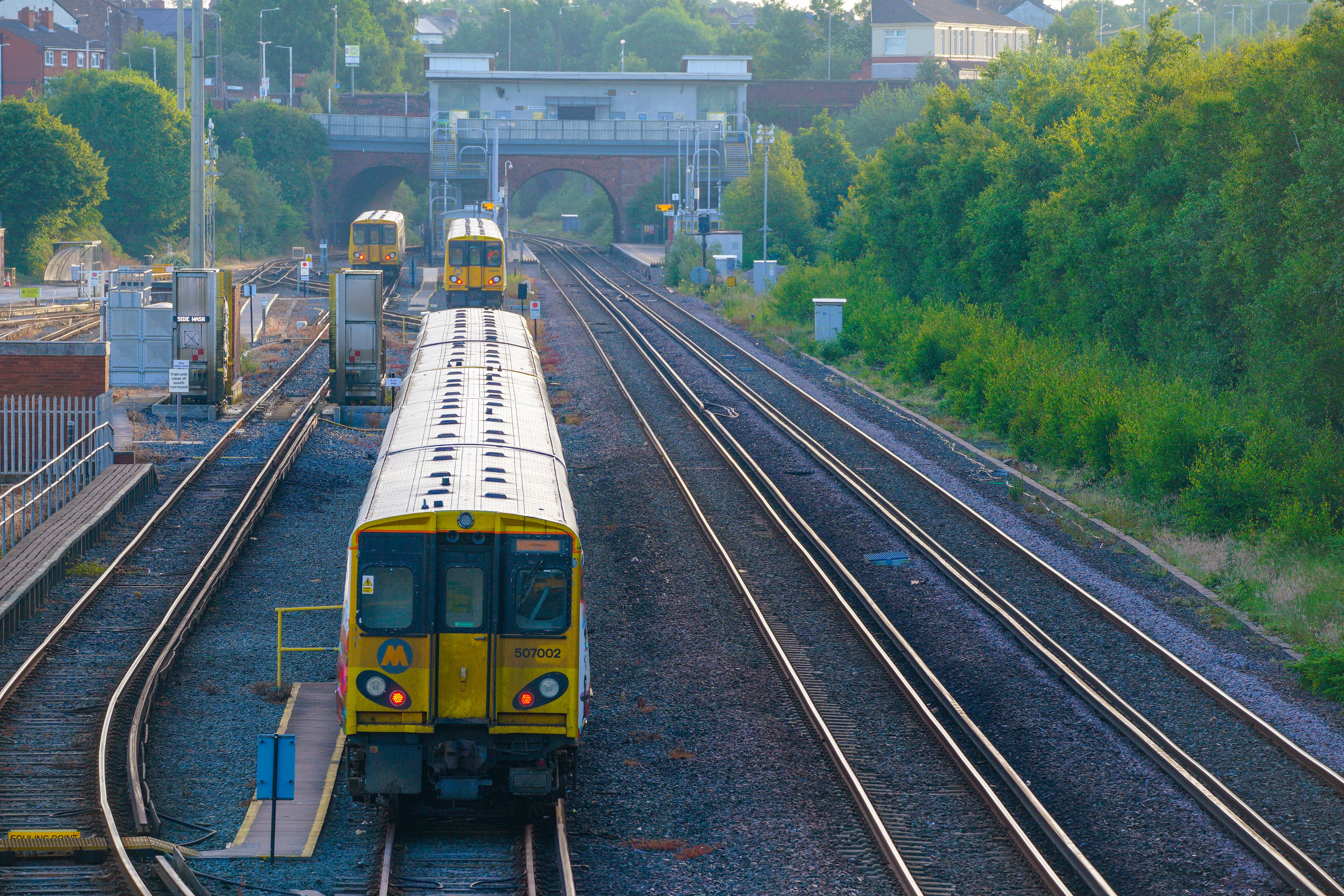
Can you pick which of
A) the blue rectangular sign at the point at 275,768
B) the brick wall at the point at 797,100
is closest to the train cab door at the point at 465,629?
the blue rectangular sign at the point at 275,768

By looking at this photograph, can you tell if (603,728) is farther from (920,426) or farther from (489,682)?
(920,426)

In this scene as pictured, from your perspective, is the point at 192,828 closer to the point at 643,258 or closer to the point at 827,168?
the point at 827,168

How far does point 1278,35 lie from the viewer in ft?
86.9

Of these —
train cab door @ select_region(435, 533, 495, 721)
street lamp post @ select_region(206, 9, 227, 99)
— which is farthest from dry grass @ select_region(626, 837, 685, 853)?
street lamp post @ select_region(206, 9, 227, 99)

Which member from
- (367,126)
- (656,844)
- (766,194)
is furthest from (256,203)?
(656,844)

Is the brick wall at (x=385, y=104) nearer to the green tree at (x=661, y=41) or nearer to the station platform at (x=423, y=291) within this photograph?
the station platform at (x=423, y=291)

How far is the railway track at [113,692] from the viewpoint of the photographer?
928 cm

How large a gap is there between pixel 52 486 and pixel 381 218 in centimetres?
4043

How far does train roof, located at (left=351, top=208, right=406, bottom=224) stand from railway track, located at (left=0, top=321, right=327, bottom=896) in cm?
3614

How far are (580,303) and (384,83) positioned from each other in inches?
3114

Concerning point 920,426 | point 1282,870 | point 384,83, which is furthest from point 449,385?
point 384,83

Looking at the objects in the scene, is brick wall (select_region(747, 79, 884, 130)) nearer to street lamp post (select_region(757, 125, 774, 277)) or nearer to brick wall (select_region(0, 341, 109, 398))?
street lamp post (select_region(757, 125, 774, 277))

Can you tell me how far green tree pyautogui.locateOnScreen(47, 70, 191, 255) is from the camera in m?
68.2

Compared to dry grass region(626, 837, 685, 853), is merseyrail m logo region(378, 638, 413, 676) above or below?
above
